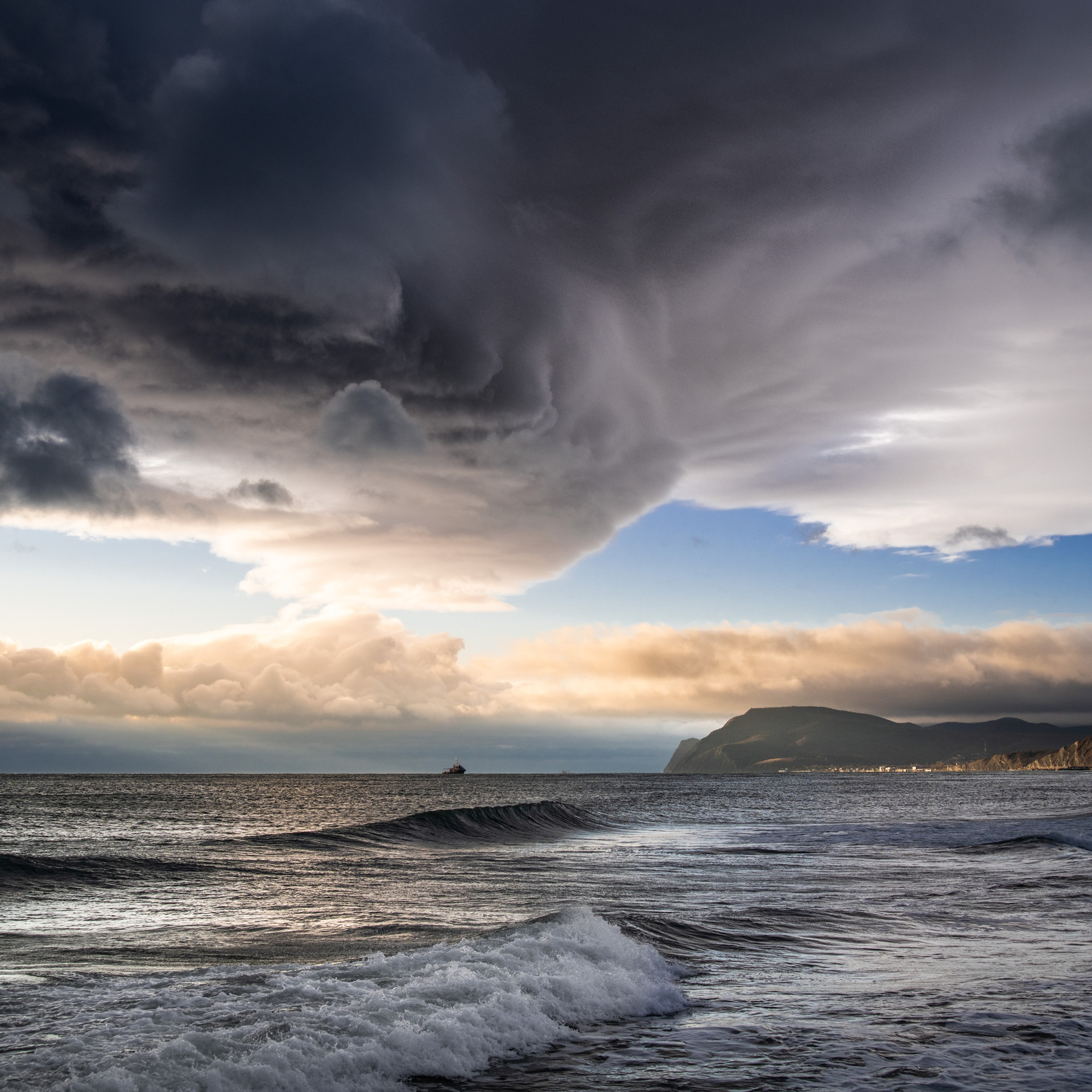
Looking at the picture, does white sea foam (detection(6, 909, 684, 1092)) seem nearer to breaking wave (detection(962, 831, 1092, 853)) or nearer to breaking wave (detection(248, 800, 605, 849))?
breaking wave (detection(248, 800, 605, 849))

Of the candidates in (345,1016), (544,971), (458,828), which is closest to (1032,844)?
(458,828)

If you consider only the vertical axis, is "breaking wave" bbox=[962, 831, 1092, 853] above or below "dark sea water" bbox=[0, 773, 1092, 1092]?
below

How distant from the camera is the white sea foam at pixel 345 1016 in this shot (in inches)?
311

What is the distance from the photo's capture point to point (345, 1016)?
9.29 meters

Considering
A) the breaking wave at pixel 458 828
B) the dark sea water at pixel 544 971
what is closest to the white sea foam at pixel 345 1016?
the dark sea water at pixel 544 971

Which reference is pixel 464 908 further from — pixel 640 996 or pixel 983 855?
pixel 983 855

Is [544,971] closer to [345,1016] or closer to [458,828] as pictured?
[345,1016]

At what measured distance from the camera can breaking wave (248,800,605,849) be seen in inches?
1560

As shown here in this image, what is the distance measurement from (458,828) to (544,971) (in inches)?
1505

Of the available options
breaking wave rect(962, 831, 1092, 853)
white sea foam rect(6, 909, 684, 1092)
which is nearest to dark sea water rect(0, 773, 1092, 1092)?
white sea foam rect(6, 909, 684, 1092)

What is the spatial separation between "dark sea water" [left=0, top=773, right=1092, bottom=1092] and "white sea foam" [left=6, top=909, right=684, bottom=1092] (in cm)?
4

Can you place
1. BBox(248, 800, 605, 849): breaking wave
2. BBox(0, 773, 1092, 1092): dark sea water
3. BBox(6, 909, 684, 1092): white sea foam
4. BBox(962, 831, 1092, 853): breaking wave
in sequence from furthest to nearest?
BBox(248, 800, 605, 849): breaking wave → BBox(962, 831, 1092, 853): breaking wave → BBox(0, 773, 1092, 1092): dark sea water → BBox(6, 909, 684, 1092): white sea foam

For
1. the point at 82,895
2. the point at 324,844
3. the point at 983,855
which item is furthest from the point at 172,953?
the point at 983,855

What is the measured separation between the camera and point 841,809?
7406 cm
